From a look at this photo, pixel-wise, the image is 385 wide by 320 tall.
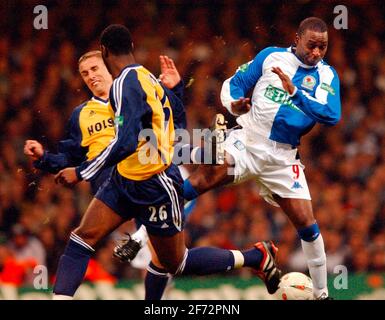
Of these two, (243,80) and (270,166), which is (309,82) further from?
(270,166)

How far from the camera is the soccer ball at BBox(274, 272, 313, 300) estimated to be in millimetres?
8117

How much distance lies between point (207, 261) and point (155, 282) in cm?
56

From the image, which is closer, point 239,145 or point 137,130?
point 137,130

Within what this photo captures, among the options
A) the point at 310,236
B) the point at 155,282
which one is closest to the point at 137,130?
the point at 155,282

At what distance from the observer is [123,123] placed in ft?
22.2

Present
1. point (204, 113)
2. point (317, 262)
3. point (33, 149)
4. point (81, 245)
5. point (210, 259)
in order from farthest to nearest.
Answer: point (204, 113) < point (317, 262) < point (210, 259) < point (33, 149) < point (81, 245)

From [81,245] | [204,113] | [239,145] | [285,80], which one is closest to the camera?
[81,245]

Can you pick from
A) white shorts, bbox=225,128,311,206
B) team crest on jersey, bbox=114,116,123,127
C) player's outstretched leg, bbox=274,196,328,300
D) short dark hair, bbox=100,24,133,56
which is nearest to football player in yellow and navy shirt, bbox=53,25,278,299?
short dark hair, bbox=100,24,133,56

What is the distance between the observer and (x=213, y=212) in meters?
12.5

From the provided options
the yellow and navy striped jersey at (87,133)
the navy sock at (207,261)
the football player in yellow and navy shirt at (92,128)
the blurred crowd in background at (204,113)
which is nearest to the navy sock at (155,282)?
the navy sock at (207,261)

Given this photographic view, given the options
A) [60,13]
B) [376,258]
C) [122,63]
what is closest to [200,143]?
[122,63]

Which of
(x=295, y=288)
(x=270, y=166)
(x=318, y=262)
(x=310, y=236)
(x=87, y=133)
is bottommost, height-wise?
(x=295, y=288)

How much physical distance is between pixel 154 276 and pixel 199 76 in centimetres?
554

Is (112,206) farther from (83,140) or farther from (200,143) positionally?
(200,143)
